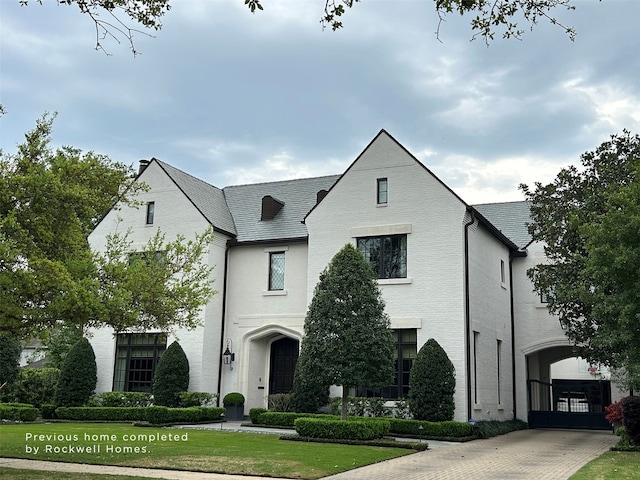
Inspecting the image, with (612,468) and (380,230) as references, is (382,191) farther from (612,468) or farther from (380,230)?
(612,468)

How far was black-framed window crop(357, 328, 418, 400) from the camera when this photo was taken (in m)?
22.7

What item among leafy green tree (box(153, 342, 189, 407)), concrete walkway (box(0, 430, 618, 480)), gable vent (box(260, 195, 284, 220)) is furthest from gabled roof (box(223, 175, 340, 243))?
concrete walkway (box(0, 430, 618, 480))

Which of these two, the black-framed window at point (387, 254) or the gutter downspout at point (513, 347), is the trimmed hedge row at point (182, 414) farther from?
the gutter downspout at point (513, 347)

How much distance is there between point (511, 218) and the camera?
30469 mm

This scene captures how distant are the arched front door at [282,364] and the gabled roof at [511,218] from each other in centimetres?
1032

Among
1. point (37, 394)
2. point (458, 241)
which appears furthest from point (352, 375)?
point (37, 394)

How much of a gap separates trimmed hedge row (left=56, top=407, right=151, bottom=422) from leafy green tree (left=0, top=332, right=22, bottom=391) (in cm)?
Answer: 330

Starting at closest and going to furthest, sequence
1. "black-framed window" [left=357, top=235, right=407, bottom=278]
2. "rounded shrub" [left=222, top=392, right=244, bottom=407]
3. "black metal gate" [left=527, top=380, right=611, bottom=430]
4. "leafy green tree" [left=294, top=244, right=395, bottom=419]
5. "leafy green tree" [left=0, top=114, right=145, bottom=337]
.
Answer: "leafy green tree" [left=0, top=114, right=145, bottom=337] < "leafy green tree" [left=294, top=244, right=395, bottom=419] < "black-framed window" [left=357, top=235, right=407, bottom=278] < "rounded shrub" [left=222, top=392, right=244, bottom=407] < "black metal gate" [left=527, top=380, right=611, bottom=430]

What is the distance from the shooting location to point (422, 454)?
16625 millimetres

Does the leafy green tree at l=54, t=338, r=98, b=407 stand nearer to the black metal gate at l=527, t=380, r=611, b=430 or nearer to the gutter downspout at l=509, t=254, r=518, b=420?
the gutter downspout at l=509, t=254, r=518, b=420

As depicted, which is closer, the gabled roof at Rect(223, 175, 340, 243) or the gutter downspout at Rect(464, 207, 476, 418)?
the gutter downspout at Rect(464, 207, 476, 418)

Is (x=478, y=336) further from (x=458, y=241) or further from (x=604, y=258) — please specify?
(x=604, y=258)

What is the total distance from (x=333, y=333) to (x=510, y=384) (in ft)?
36.3

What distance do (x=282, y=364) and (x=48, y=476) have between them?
16.1 meters
